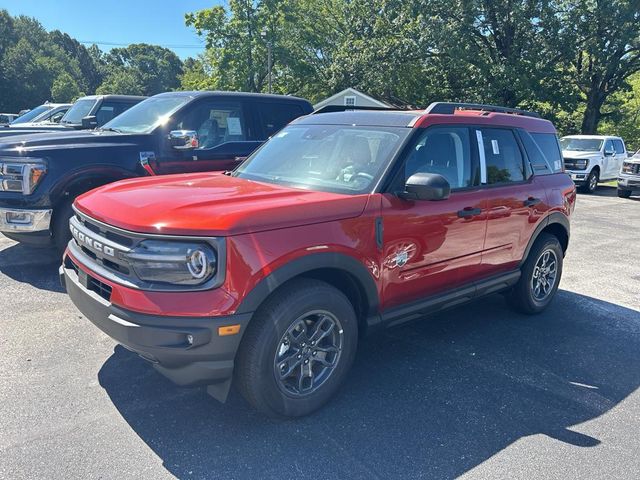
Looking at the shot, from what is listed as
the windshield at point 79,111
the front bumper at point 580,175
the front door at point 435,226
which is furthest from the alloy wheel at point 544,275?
the front bumper at point 580,175

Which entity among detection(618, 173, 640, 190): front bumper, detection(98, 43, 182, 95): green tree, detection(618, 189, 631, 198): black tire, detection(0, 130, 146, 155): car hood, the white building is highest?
detection(98, 43, 182, 95): green tree

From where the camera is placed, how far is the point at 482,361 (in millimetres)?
4004

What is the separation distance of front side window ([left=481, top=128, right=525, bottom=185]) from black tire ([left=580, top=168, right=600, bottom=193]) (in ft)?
47.1

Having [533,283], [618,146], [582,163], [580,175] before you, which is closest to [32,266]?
[533,283]

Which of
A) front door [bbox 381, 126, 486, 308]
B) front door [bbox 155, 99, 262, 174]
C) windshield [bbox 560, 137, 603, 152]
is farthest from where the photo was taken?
windshield [bbox 560, 137, 603, 152]

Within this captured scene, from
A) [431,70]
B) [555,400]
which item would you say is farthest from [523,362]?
[431,70]

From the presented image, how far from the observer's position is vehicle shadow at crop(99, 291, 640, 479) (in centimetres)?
272

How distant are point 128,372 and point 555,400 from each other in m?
2.98

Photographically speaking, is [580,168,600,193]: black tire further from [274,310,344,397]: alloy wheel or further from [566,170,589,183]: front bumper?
[274,310,344,397]: alloy wheel

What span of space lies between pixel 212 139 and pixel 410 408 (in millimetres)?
4558

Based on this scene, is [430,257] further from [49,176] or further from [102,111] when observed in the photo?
[102,111]

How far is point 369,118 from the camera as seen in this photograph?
13.1ft

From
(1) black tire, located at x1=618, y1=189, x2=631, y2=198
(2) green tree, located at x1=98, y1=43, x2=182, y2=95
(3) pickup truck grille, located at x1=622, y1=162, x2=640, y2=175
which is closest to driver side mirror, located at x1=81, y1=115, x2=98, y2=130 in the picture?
(3) pickup truck grille, located at x1=622, y1=162, x2=640, y2=175

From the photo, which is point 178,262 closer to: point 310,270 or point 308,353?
point 310,270
